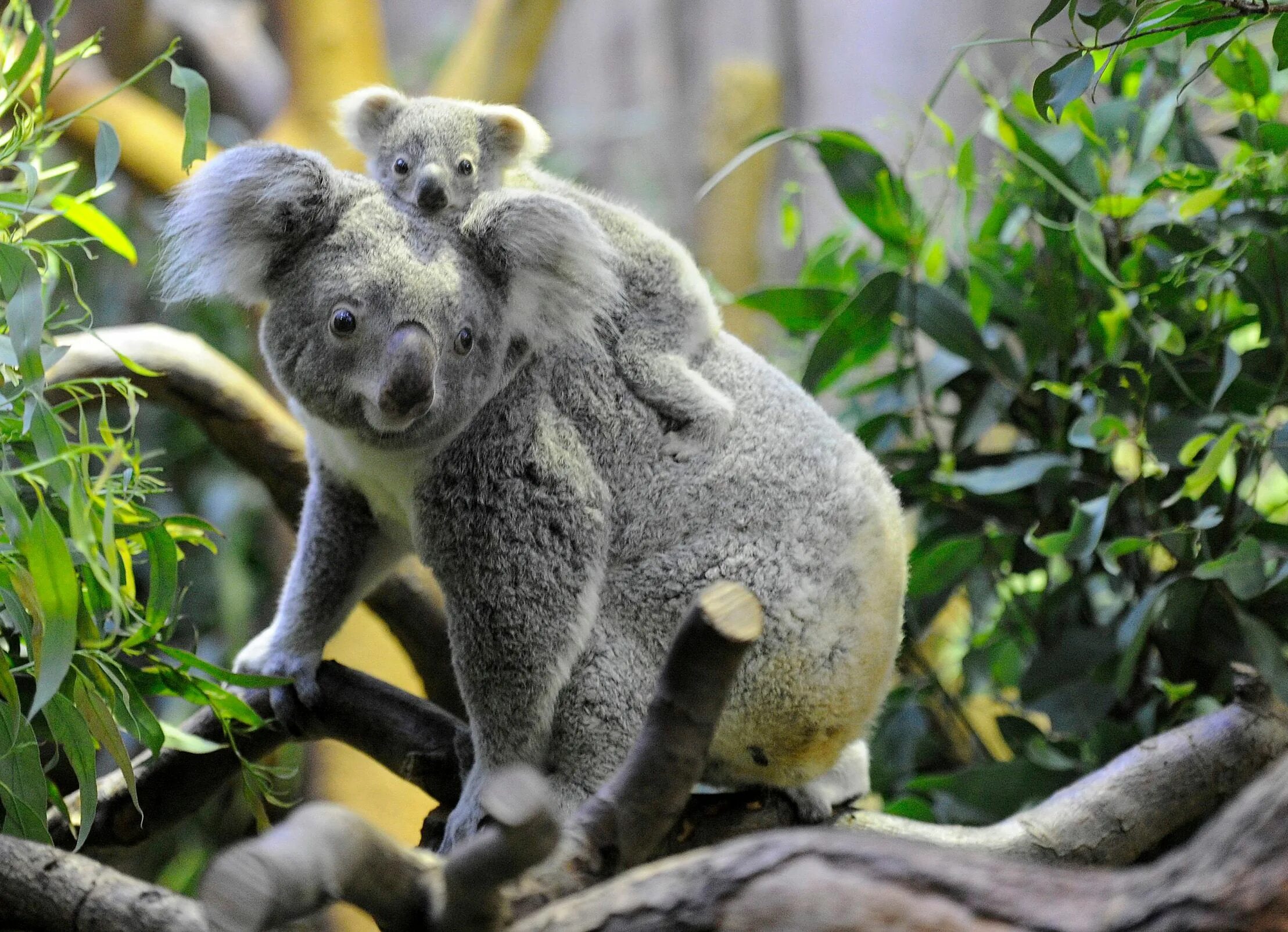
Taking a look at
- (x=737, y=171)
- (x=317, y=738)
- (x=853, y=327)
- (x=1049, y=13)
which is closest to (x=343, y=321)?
(x=317, y=738)

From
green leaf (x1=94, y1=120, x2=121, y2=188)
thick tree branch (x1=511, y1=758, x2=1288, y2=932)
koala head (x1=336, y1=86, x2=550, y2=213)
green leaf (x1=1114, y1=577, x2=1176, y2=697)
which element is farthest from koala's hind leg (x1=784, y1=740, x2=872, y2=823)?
green leaf (x1=94, y1=120, x2=121, y2=188)

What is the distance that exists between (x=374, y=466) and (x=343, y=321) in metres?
0.29

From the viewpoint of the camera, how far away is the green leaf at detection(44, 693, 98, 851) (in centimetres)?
144

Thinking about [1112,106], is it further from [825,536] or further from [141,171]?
[141,171]

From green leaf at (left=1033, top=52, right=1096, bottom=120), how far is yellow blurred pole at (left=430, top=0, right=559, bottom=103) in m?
2.45

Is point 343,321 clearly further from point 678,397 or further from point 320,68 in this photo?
point 320,68

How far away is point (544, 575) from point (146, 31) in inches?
142

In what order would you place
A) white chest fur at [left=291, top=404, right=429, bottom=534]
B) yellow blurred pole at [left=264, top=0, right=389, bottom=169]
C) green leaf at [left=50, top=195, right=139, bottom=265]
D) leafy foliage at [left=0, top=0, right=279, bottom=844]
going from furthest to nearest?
yellow blurred pole at [left=264, top=0, right=389, bottom=169] → white chest fur at [left=291, top=404, right=429, bottom=534] → green leaf at [left=50, top=195, right=139, bottom=265] → leafy foliage at [left=0, top=0, right=279, bottom=844]

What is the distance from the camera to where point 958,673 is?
10.2 ft

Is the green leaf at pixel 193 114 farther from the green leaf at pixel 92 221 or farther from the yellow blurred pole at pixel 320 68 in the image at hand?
the yellow blurred pole at pixel 320 68

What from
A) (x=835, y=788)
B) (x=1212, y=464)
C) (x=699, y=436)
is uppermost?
(x=699, y=436)

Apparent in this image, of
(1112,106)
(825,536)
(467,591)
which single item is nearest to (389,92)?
(467,591)

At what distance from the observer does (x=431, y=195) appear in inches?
71.2

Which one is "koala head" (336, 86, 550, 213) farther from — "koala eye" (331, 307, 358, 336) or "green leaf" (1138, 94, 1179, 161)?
"green leaf" (1138, 94, 1179, 161)
